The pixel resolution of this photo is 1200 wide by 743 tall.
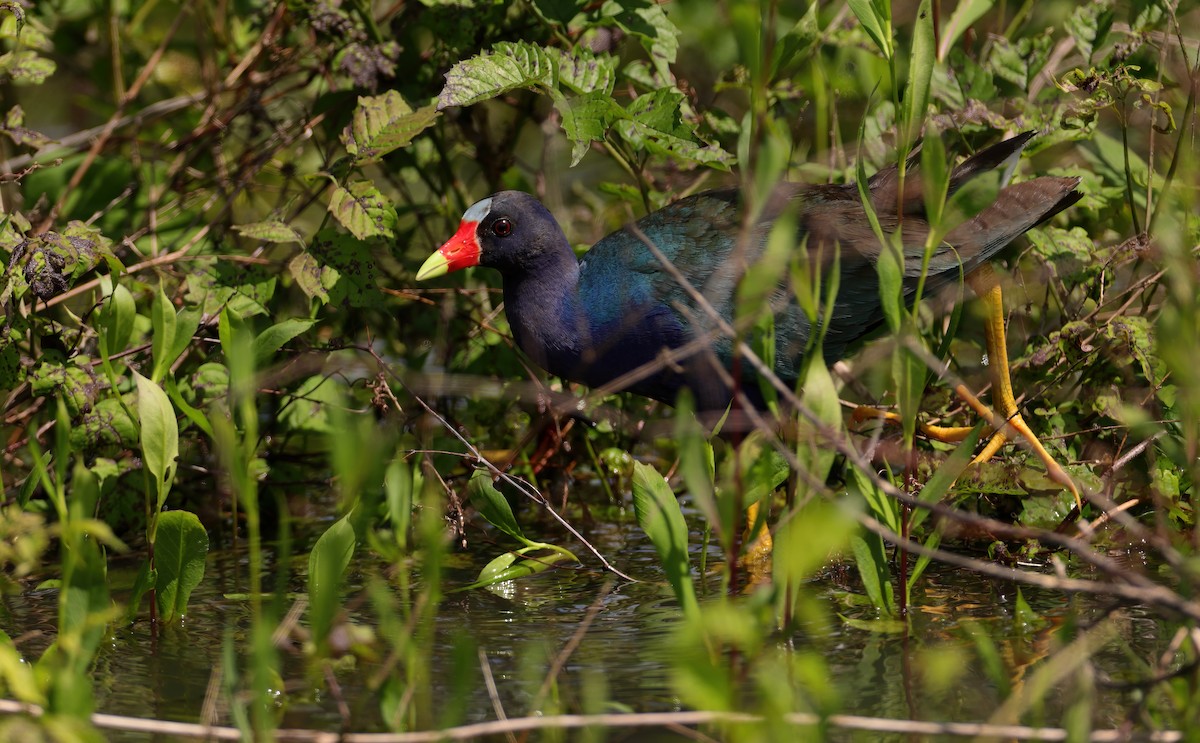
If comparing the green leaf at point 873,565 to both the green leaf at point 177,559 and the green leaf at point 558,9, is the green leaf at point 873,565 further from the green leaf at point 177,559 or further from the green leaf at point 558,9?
the green leaf at point 558,9

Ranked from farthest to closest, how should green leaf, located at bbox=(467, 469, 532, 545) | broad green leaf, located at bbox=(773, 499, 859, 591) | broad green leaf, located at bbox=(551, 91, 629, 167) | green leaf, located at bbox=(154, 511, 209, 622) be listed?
broad green leaf, located at bbox=(551, 91, 629, 167) < green leaf, located at bbox=(467, 469, 532, 545) < green leaf, located at bbox=(154, 511, 209, 622) < broad green leaf, located at bbox=(773, 499, 859, 591)

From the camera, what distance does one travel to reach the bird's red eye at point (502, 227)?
307 centimetres

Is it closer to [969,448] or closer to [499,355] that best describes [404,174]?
[499,355]

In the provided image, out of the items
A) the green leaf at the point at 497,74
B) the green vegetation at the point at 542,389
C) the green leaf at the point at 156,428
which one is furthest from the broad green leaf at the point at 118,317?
the green leaf at the point at 497,74

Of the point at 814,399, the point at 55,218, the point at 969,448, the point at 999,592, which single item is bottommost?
the point at 999,592

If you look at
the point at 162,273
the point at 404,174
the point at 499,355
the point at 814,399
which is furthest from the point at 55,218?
the point at 814,399

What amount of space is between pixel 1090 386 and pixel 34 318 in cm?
236

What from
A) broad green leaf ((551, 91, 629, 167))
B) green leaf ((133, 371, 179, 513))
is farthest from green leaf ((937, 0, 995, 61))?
green leaf ((133, 371, 179, 513))

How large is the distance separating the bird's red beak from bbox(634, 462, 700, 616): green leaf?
108 centimetres

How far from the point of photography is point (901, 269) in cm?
208

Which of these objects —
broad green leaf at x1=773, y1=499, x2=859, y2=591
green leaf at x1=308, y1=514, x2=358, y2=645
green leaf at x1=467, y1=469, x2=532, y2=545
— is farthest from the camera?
green leaf at x1=467, y1=469, x2=532, y2=545

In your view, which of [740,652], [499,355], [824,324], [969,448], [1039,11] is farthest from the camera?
[1039,11]

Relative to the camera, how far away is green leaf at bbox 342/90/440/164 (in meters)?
2.97

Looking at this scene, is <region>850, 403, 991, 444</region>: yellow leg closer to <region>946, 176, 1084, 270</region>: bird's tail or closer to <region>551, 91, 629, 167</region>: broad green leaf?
<region>946, 176, 1084, 270</region>: bird's tail
